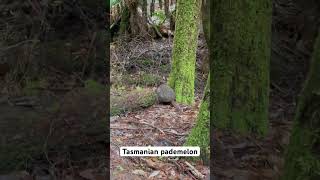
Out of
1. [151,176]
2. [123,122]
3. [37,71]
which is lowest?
[151,176]

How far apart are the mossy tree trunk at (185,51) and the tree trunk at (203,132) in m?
0.09

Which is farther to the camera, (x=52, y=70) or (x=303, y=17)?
(x=52, y=70)

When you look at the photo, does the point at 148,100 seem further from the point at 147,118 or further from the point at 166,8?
the point at 166,8

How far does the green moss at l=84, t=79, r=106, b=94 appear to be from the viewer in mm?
1959

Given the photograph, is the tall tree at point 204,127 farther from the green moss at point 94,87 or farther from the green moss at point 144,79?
the green moss at point 94,87

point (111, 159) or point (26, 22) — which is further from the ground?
point (26, 22)

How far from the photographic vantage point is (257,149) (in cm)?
184

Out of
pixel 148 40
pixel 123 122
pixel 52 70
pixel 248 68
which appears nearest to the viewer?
pixel 248 68

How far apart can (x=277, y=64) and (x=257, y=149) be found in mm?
319

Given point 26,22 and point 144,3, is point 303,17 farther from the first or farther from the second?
point 26,22

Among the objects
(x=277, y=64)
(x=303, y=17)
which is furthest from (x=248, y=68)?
(x=303, y=17)

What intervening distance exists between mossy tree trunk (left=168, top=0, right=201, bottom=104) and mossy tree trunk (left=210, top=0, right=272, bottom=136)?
169mm

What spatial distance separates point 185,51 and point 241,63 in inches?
10.8

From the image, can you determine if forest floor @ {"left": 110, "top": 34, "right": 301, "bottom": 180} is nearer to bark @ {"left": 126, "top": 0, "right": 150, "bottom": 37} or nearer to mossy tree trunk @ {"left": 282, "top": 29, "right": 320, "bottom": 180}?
bark @ {"left": 126, "top": 0, "right": 150, "bottom": 37}
